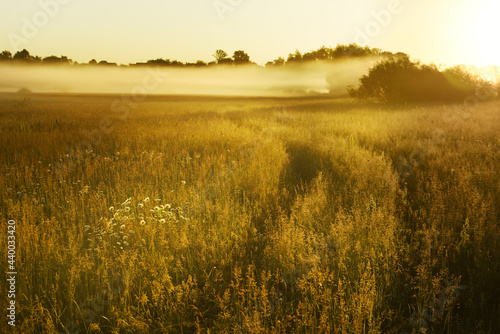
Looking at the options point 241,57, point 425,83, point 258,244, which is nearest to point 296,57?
point 241,57

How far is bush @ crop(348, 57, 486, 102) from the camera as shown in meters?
28.1

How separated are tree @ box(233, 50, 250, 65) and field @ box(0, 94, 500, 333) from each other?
295 feet

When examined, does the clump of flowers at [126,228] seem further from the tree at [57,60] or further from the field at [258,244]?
the tree at [57,60]

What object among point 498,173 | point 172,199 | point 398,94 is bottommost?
point 172,199

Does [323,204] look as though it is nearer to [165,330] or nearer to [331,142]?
[165,330]

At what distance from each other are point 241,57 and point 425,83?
236 feet

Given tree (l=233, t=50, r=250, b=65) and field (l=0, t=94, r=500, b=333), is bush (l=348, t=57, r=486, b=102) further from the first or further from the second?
tree (l=233, t=50, r=250, b=65)

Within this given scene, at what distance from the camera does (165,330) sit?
2.92 m

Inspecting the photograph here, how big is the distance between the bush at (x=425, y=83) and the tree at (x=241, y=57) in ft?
228

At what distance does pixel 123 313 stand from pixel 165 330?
41 centimetres

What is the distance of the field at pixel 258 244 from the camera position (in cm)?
300

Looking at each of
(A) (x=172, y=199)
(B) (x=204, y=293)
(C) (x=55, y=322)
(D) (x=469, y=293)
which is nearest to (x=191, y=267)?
(B) (x=204, y=293)
